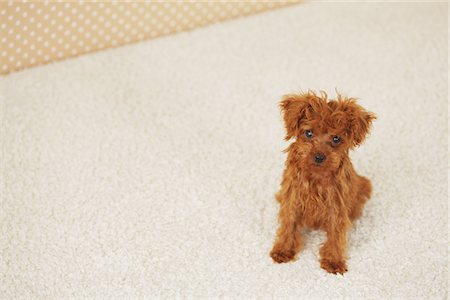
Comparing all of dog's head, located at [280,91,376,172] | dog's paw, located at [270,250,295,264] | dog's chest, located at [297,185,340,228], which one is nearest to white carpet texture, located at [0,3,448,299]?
dog's paw, located at [270,250,295,264]

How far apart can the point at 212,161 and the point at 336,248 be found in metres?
0.76

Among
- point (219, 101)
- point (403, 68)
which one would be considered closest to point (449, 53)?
point (403, 68)

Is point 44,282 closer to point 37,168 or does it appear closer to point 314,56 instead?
point 37,168

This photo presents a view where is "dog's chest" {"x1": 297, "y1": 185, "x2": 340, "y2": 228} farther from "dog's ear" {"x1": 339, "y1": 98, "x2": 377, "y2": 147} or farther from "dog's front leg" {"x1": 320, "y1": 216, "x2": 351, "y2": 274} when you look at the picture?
"dog's ear" {"x1": 339, "y1": 98, "x2": 377, "y2": 147}

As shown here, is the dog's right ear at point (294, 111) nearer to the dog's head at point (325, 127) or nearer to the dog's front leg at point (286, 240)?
the dog's head at point (325, 127)

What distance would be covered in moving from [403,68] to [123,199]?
178 cm

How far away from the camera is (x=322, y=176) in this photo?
1.77 m

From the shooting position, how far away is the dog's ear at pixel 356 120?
1672 mm

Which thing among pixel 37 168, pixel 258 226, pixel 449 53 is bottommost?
pixel 37 168

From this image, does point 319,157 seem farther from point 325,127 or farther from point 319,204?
point 319,204

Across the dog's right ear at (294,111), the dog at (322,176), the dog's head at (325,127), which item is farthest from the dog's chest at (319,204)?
the dog's right ear at (294,111)

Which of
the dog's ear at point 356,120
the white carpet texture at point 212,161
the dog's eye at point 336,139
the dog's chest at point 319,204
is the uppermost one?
the dog's ear at point 356,120

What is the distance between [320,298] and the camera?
1.84 meters

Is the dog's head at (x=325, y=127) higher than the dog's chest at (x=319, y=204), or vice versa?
the dog's head at (x=325, y=127)
